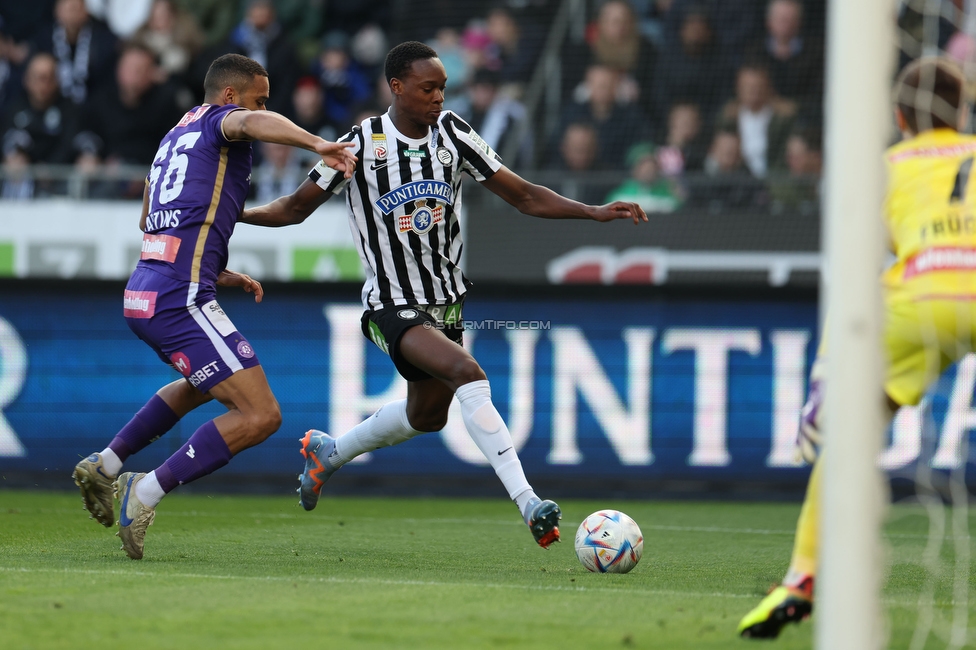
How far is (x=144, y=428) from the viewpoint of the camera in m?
6.26

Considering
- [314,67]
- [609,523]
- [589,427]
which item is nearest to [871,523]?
[609,523]

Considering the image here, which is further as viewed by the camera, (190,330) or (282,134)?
(190,330)

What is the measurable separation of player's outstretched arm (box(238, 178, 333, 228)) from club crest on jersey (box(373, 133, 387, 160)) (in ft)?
1.05

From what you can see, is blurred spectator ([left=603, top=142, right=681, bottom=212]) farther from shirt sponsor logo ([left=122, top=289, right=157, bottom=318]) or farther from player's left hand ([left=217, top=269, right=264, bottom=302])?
shirt sponsor logo ([left=122, top=289, right=157, bottom=318])

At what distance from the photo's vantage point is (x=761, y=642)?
13.0ft

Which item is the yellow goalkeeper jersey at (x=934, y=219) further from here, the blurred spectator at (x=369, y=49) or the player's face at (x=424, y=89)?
the blurred spectator at (x=369, y=49)

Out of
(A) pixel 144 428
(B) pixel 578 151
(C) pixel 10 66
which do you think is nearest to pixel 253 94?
(A) pixel 144 428

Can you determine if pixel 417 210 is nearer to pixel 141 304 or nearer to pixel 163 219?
pixel 163 219

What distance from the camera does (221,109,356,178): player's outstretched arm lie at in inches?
204

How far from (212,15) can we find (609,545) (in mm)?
10909

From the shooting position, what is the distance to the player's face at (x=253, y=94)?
19.8 ft

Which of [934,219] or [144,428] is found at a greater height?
[934,219]

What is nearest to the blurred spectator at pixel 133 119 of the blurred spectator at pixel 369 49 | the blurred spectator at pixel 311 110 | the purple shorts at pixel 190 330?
the blurred spectator at pixel 311 110

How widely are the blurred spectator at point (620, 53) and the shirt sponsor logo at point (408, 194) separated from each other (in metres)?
7.08
